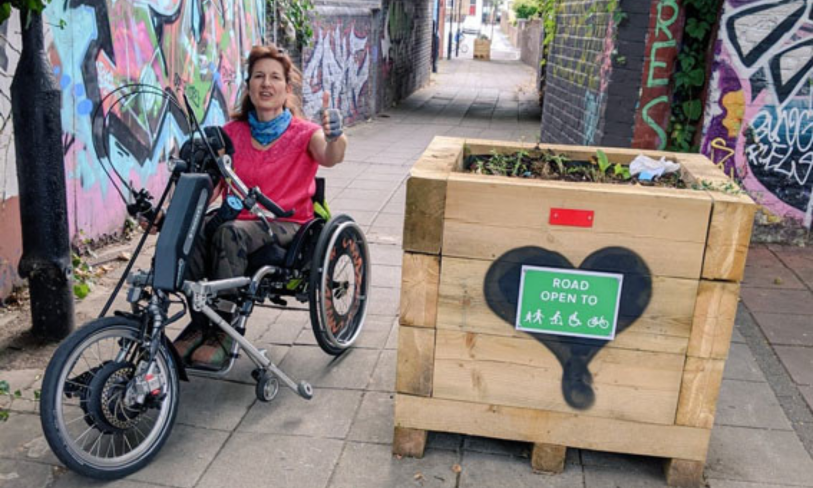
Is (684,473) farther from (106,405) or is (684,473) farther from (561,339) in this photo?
(106,405)

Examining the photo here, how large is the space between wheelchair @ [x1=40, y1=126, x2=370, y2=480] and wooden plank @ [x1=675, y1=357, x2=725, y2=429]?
1584 mm

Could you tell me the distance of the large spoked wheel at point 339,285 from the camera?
11.9 ft

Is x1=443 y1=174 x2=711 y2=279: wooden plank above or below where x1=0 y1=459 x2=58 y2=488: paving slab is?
above

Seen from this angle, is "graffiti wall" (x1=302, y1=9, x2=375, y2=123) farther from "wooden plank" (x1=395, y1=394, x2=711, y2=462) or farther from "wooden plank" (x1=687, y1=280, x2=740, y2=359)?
"wooden plank" (x1=687, y1=280, x2=740, y2=359)

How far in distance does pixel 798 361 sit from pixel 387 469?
2526mm

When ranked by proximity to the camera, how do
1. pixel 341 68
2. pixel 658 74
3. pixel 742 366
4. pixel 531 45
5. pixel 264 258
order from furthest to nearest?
1. pixel 531 45
2. pixel 341 68
3. pixel 658 74
4. pixel 742 366
5. pixel 264 258

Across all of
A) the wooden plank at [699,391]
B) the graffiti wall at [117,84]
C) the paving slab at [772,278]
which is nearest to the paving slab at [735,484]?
the wooden plank at [699,391]

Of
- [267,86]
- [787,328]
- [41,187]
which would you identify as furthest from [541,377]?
[41,187]

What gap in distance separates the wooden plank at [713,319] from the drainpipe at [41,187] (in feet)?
10.0

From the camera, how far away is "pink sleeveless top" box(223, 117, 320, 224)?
3.80 m

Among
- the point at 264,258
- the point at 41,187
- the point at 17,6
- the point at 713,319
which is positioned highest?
the point at 17,6

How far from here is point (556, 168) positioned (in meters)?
3.75

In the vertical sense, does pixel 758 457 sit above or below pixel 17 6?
below

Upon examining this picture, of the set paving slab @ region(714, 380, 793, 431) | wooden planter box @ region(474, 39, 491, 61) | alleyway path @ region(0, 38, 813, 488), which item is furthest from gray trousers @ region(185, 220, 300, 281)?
wooden planter box @ region(474, 39, 491, 61)
